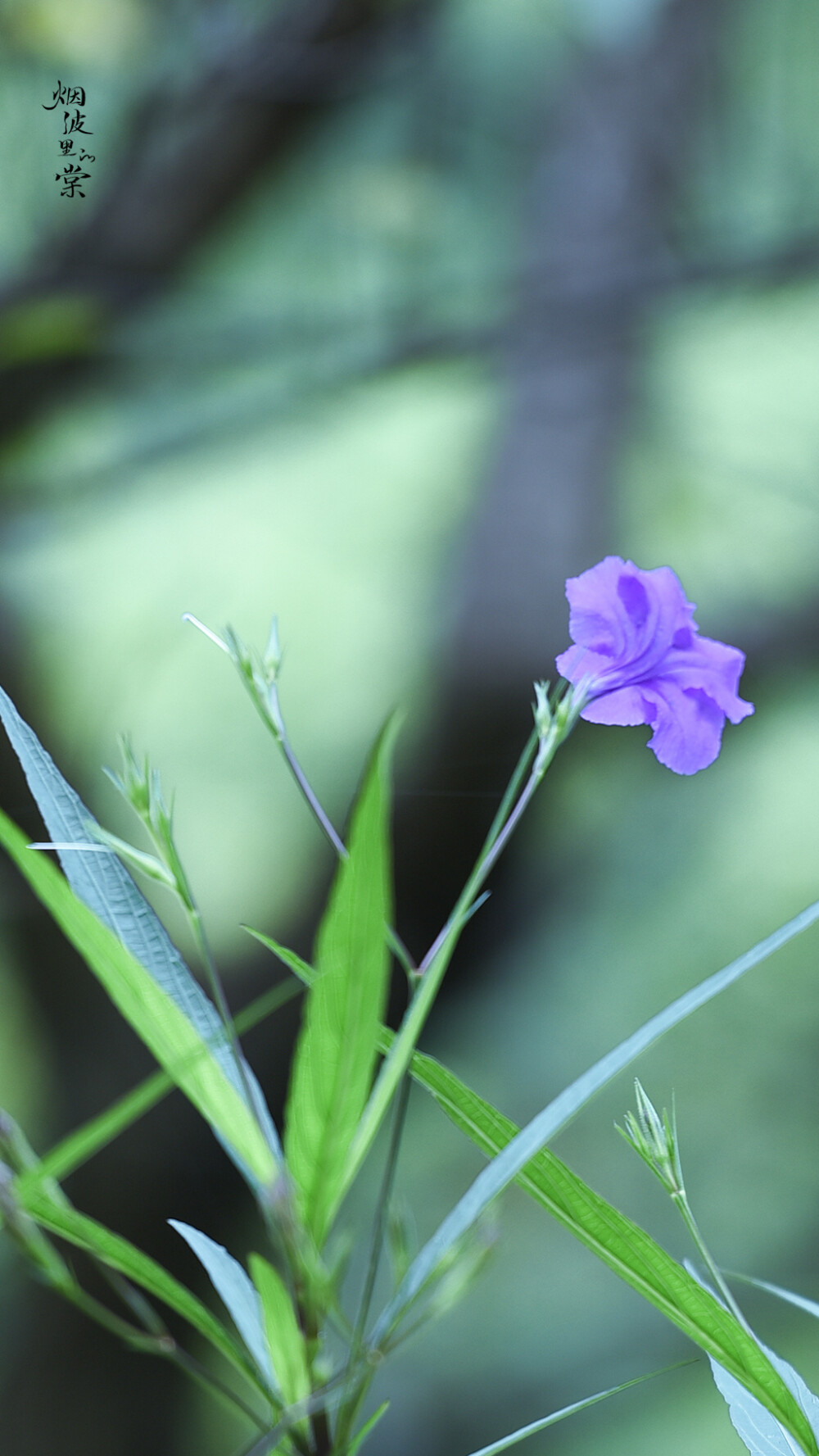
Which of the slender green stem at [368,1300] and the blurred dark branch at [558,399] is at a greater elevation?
the blurred dark branch at [558,399]

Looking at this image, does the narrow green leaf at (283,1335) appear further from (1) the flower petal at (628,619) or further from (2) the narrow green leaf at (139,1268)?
(1) the flower petal at (628,619)

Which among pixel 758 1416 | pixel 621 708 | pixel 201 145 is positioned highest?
pixel 201 145

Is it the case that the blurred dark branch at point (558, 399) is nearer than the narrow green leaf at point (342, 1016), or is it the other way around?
the narrow green leaf at point (342, 1016)

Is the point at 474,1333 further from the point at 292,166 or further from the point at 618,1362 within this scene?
the point at 292,166

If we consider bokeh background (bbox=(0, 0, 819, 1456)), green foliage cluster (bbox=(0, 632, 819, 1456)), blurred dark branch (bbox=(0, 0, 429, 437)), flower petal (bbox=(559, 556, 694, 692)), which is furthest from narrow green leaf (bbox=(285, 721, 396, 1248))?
blurred dark branch (bbox=(0, 0, 429, 437))

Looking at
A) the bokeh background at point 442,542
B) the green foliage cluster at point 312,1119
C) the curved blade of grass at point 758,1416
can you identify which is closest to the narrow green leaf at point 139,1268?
the green foliage cluster at point 312,1119
